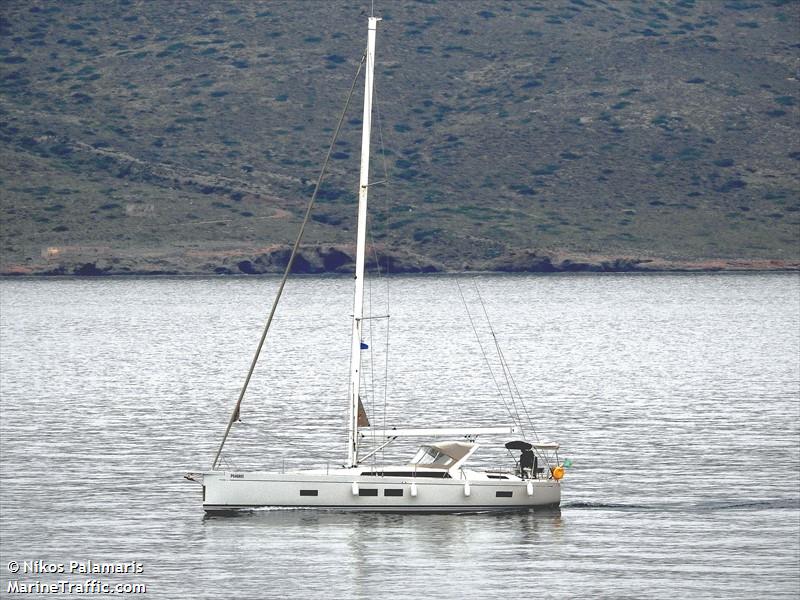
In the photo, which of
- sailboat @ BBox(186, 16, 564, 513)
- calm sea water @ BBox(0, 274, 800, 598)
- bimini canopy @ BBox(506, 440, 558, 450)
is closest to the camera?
calm sea water @ BBox(0, 274, 800, 598)

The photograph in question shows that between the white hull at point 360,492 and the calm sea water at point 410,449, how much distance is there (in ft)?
1.37

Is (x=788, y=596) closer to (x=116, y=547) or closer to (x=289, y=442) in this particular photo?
(x=116, y=547)

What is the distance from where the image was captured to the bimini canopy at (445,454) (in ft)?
128

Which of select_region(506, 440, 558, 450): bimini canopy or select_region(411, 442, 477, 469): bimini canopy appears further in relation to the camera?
select_region(506, 440, 558, 450): bimini canopy

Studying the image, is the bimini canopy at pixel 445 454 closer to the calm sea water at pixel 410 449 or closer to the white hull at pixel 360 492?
the white hull at pixel 360 492

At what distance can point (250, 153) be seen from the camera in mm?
199875

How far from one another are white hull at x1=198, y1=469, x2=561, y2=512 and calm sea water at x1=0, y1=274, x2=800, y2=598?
0.42 meters

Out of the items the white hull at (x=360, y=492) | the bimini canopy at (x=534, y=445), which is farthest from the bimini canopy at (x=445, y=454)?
the bimini canopy at (x=534, y=445)

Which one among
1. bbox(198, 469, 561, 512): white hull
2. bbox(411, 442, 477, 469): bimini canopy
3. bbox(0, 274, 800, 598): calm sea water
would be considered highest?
bbox(411, 442, 477, 469): bimini canopy

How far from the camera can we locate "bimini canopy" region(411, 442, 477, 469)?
39.0 metres

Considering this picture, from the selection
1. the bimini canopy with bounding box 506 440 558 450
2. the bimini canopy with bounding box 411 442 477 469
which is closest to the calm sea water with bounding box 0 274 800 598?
the bimini canopy with bounding box 411 442 477 469

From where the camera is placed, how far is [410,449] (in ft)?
173

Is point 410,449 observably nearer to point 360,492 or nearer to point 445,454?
point 445,454

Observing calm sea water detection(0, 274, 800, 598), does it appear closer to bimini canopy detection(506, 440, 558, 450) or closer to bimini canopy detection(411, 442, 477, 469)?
bimini canopy detection(411, 442, 477, 469)
